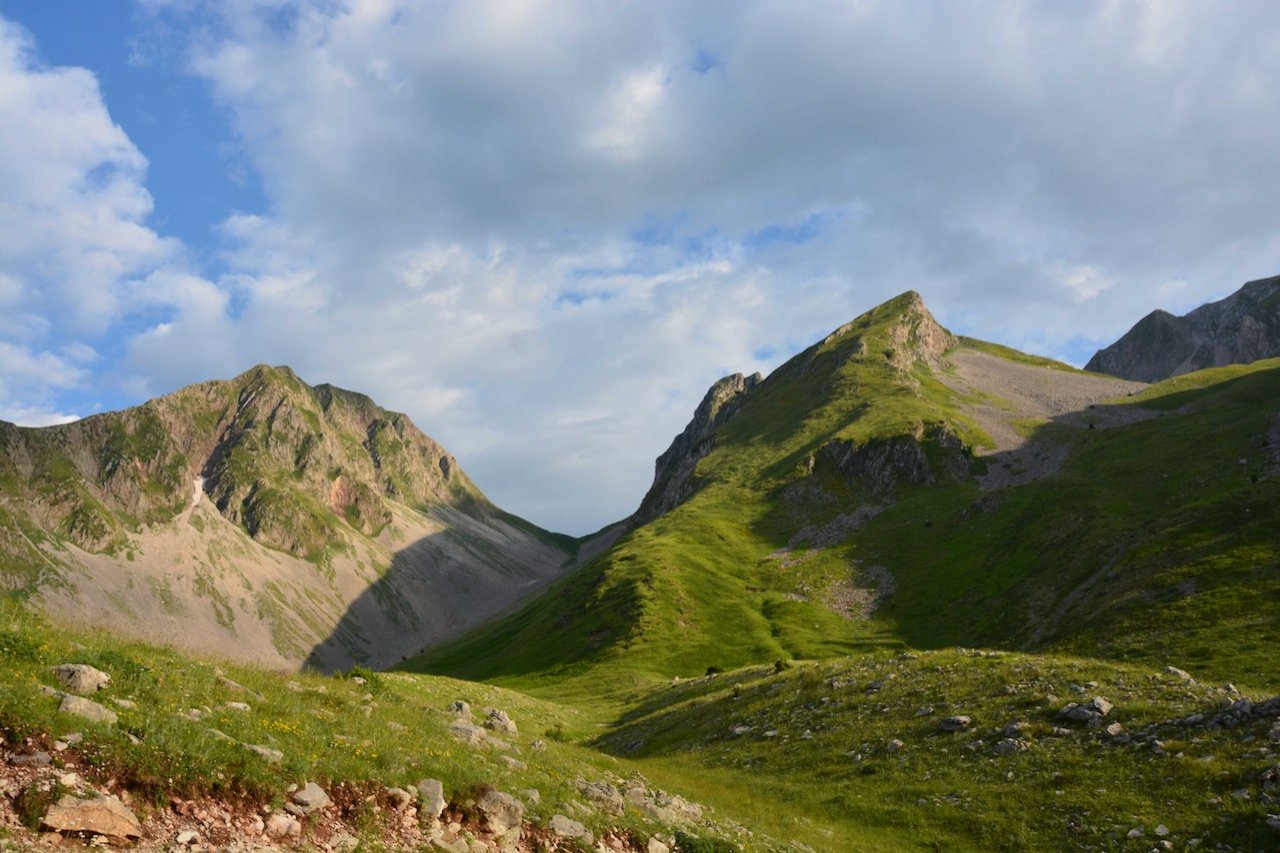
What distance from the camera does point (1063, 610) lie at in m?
84.7

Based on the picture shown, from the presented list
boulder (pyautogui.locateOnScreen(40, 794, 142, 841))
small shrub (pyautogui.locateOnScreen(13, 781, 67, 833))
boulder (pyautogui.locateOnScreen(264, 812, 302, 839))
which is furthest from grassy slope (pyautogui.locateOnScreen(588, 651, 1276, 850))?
small shrub (pyautogui.locateOnScreen(13, 781, 67, 833))

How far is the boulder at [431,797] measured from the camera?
1532 centimetres

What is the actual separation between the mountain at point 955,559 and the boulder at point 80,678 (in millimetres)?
59178

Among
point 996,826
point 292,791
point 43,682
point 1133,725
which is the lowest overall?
point 996,826

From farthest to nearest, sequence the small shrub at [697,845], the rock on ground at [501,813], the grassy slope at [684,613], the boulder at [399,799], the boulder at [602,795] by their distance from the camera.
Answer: the grassy slope at [684,613], the boulder at [602,795], the small shrub at [697,845], the rock on ground at [501,813], the boulder at [399,799]

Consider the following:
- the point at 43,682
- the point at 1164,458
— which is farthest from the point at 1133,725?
the point at 1164,458

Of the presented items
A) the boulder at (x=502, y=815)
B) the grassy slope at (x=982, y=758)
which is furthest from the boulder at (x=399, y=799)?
the grassy slope at (x=982, y=758)

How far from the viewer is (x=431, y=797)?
15.7 metres

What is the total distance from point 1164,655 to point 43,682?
65298 millimetres

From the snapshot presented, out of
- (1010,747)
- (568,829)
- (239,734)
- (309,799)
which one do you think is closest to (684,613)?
(1010,747)

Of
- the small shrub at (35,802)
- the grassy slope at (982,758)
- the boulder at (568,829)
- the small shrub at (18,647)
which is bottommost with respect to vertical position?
the grassy slope at (982,758)

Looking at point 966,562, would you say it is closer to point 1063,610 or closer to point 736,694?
point 1063,610

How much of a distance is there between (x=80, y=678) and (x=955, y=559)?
136m

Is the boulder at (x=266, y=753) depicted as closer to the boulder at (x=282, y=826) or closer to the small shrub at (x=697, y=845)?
the boulder at (x=282, y=826)
